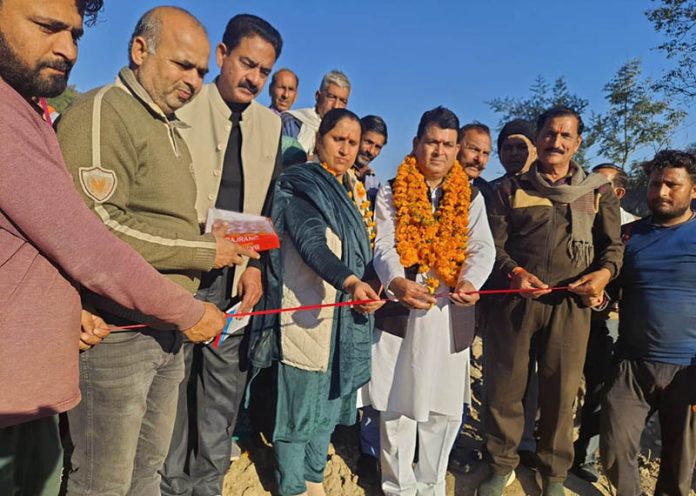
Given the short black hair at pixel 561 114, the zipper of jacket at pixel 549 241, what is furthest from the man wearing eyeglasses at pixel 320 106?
the zipper of jacket at pixel 549 241

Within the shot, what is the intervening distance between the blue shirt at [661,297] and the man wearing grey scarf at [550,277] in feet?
0.80

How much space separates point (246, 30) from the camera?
2549 mm

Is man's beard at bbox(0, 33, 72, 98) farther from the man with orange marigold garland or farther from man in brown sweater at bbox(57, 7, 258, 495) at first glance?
the man with orange marigold garland

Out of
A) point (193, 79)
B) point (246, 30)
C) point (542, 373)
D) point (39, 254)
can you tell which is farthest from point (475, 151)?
point (39, 254)

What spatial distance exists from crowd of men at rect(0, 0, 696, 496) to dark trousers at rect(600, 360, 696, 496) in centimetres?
1

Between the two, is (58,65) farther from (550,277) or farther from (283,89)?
(283,89)

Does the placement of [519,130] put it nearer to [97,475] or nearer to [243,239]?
[243,239]

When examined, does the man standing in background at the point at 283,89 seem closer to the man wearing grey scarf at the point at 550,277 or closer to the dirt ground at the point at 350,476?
the man wearing grey scarf at the point at 550,277

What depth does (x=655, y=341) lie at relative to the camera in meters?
2.96

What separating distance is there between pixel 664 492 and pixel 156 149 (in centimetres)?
374

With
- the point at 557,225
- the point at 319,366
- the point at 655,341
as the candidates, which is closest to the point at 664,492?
the point at 655,341

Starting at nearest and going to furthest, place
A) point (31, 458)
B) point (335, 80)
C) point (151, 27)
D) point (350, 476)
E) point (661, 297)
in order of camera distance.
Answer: point (31, 458)
point (151, 27)
point (661, 297)
point (350, 476)
point (335, 80)

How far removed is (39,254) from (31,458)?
2.45 feet

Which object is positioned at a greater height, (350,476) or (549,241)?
(549,241)
